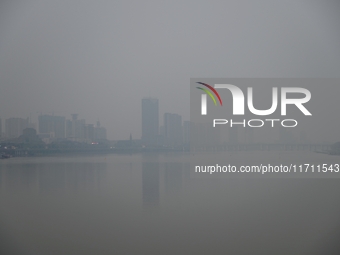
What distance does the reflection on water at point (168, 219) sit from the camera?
11.0ft

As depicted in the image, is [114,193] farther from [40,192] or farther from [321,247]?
[321,247]

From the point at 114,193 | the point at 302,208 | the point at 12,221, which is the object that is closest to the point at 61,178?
the point at 114,193

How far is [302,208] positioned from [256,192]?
107 cm

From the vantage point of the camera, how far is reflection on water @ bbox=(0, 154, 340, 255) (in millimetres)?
3344

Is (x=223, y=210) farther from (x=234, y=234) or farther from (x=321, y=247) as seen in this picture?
(x=321, y=247)

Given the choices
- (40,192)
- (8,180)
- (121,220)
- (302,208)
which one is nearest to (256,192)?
(302,208)

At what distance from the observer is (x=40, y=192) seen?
5.68m

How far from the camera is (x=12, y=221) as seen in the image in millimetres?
4109

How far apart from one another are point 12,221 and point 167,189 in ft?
8.06

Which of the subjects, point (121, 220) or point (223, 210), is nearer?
point (121, 220)

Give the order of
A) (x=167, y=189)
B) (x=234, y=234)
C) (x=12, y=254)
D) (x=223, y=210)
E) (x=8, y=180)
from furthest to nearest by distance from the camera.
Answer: (x=8, y=180) → (x=167, y=189) → (x=223, y=210) → (x=234, y=234) → (x=12, y=254)

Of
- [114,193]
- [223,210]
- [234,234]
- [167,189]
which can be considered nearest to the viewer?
[234,234]

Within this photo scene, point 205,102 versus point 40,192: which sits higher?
point 205,102

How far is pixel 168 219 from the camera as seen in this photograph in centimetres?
405
